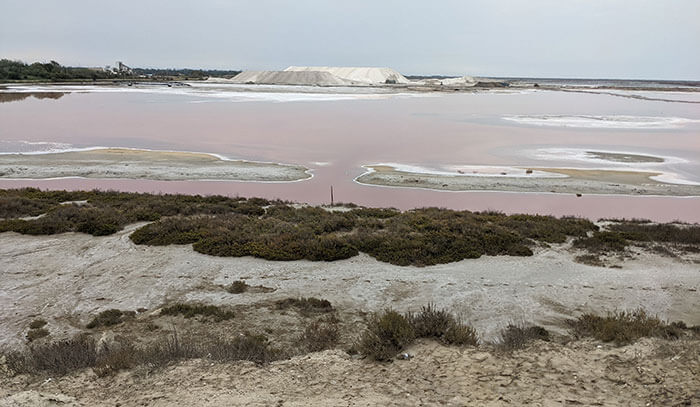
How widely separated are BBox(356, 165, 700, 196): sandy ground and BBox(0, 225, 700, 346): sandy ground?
9796mm

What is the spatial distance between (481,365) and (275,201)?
1410 centimetres

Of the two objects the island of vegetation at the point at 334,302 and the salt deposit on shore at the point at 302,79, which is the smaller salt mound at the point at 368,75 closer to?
the salt deposit on shore at the point at 302,79

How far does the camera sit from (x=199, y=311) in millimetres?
9508

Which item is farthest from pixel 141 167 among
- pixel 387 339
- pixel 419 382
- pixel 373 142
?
pixel 419 382

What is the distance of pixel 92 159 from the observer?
2816 centimetres

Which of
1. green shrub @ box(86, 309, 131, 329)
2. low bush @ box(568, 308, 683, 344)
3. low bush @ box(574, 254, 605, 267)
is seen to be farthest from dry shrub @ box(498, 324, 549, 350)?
green shrub @ box(86, 309, 131, 329)

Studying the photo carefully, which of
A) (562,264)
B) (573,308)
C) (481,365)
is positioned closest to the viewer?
(481,365)

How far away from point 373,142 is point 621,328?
28644mm

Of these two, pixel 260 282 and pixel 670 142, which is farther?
pixel 670 142

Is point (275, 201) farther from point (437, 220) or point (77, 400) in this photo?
point (77, 400)

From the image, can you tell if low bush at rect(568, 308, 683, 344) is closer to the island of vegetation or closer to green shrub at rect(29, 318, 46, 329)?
the island of vegetation

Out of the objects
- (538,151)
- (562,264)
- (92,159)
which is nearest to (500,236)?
(562,264)

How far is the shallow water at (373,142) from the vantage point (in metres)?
21.3

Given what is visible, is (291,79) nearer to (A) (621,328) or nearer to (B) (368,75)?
(B) (368,75)
